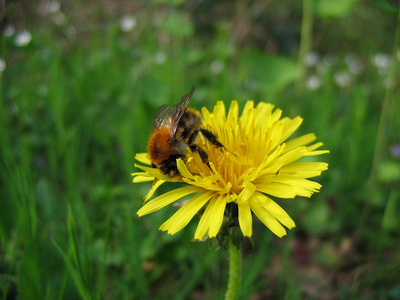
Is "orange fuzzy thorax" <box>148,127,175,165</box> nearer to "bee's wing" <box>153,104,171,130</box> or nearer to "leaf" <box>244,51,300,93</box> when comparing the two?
"bee's wing" <box>153,104,171,130</box>

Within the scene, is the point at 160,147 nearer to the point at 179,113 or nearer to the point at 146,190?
the point at 179,113

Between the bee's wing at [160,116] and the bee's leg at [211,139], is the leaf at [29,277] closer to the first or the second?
the bee's wing at [160,116]

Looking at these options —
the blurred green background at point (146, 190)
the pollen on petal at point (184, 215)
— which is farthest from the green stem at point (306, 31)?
the pollen on petal at point (184, 215)

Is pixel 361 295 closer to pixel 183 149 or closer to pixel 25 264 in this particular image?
pixel 183 149

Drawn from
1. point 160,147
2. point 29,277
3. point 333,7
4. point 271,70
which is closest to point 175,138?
point 160,147

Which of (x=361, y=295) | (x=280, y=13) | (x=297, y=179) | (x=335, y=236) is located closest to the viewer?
(x=297, y=179)

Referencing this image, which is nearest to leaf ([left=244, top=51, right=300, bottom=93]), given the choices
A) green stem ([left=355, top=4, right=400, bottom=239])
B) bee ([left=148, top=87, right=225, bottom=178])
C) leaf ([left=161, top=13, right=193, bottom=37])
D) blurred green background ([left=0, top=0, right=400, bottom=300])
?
blurred green background ([left=0, top=0, right=400, bottom=300])

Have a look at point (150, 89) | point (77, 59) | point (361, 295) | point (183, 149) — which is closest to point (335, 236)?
point (361, 295)
